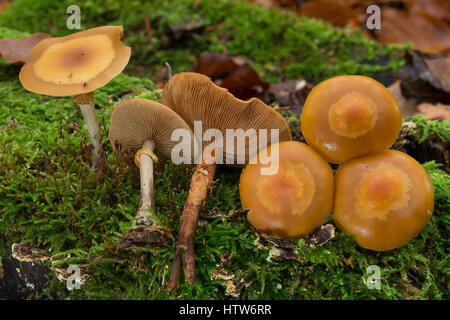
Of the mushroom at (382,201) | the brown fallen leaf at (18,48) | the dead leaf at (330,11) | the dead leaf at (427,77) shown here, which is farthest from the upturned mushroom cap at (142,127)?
the dead leaf at (330,11)

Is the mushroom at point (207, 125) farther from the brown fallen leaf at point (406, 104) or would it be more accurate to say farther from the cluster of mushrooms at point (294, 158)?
the brown fallen leaf at point (406, 104)

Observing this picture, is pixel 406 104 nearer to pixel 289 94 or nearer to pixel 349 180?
pixel 289 94

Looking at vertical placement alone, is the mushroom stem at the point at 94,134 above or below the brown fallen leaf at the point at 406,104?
above

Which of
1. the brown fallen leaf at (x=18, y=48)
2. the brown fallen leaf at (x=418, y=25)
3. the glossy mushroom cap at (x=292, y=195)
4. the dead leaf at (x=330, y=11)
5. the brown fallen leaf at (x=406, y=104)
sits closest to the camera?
the glossy mushroom cap at (x=292, y=195)

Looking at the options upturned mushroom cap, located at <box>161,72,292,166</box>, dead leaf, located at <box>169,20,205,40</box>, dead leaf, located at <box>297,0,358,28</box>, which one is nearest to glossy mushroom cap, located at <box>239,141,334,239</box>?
upturned mushroom cap, located at <box>161,72,292,166</box>

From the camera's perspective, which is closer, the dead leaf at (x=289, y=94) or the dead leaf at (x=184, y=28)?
the dead leaf at (x=289, y=94)

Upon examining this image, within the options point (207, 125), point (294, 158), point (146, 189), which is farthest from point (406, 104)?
point (146, 189)

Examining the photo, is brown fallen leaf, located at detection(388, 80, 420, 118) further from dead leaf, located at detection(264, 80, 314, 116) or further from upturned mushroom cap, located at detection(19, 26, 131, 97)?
upturned mushroom cap, located at detection(19, 26, 131, 97)

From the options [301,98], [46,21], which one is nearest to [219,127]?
[301,98]
